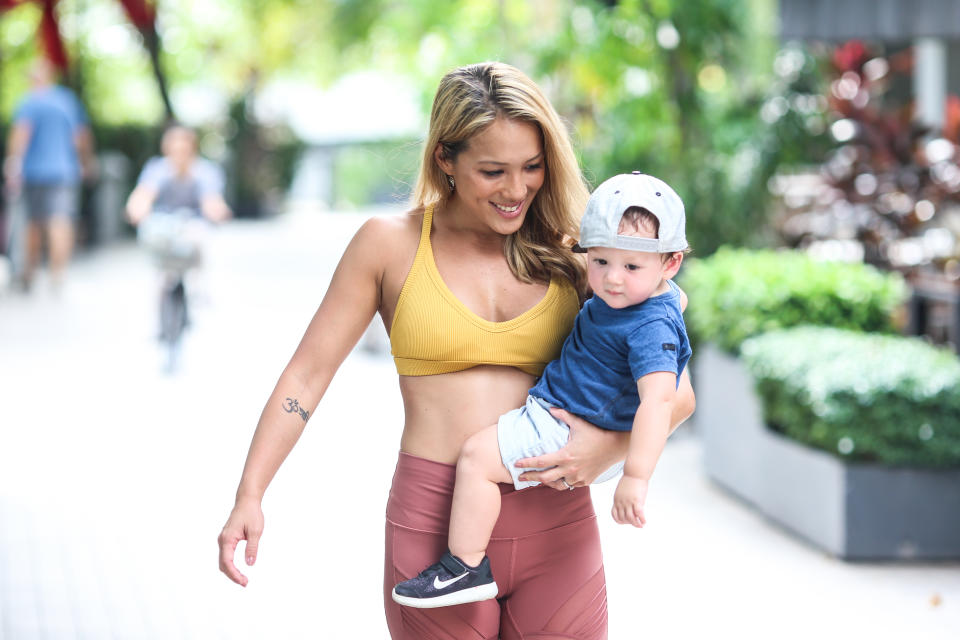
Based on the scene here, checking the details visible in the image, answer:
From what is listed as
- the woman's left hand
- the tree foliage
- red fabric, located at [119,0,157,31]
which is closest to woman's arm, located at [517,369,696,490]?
the woman's left hand

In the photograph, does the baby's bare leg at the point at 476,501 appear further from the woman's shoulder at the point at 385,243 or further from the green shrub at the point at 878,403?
the green shrub at the point at 878,403

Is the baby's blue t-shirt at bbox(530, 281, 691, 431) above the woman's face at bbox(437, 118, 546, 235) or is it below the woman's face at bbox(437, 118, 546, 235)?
below

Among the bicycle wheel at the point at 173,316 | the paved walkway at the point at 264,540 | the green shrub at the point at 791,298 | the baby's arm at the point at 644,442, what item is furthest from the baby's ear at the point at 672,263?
the bicycle wheel at the point at 173,316

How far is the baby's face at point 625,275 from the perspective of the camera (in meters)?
2.28

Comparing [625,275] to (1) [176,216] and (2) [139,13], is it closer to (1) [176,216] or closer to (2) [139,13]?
(1) [176,216]

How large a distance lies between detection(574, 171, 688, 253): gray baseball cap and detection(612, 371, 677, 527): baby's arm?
0.81 ft

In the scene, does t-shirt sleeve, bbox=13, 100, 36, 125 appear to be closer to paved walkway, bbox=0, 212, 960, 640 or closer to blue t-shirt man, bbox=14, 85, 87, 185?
blue t-shirt man, bbox=14, 85, 87, 185

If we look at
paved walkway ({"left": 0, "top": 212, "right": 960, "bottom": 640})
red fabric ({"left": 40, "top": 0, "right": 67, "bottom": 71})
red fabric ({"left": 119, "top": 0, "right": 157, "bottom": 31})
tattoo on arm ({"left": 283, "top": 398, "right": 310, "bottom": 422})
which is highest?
red fabric ({"left": 119, "top": 0, "right": 157, "bottom": 31})

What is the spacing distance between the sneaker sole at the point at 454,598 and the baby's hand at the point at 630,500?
31cm

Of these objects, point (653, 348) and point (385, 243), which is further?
point (385, 243)

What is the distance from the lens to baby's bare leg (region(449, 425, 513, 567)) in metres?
2.34

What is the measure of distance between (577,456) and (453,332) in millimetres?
339

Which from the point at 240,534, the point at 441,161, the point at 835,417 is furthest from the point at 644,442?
the point at 835,417

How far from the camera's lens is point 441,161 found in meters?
2.46
